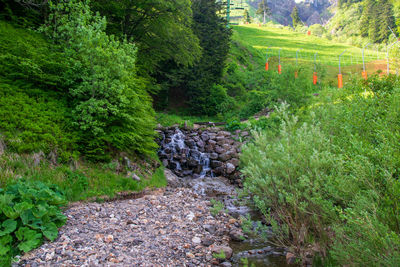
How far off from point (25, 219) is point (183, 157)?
11.1 meters

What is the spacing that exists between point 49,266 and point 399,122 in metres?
6.45

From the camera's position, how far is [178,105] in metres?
26.5

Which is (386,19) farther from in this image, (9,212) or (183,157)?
(9,212)

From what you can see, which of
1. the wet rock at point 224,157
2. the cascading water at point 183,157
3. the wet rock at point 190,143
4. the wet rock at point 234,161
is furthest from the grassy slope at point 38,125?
the wet rock at point 190,143

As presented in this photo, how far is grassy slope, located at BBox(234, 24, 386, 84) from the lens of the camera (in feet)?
148

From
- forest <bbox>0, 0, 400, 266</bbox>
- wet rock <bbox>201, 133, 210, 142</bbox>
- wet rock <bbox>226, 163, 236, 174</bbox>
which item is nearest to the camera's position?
forest <bbox>0, 0, 400, 266</bbox>

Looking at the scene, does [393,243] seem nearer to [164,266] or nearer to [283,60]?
[164,266]

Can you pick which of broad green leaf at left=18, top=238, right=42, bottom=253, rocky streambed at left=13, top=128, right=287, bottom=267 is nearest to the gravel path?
rocky streambed at left=13, top=128, right=287, bottom=267

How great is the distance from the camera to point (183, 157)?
605 inches

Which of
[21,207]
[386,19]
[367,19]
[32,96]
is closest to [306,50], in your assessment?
[386,19]

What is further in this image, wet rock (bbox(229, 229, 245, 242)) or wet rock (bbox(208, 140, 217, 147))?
wet rock (bbox(208, 140, 217, 147))

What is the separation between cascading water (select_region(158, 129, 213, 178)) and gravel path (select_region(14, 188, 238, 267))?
6.21 metres

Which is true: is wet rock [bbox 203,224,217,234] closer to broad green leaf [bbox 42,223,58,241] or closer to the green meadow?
broad green leaf [bbox 42,223,58,241]

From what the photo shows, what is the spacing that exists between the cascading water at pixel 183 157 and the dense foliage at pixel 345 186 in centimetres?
789
